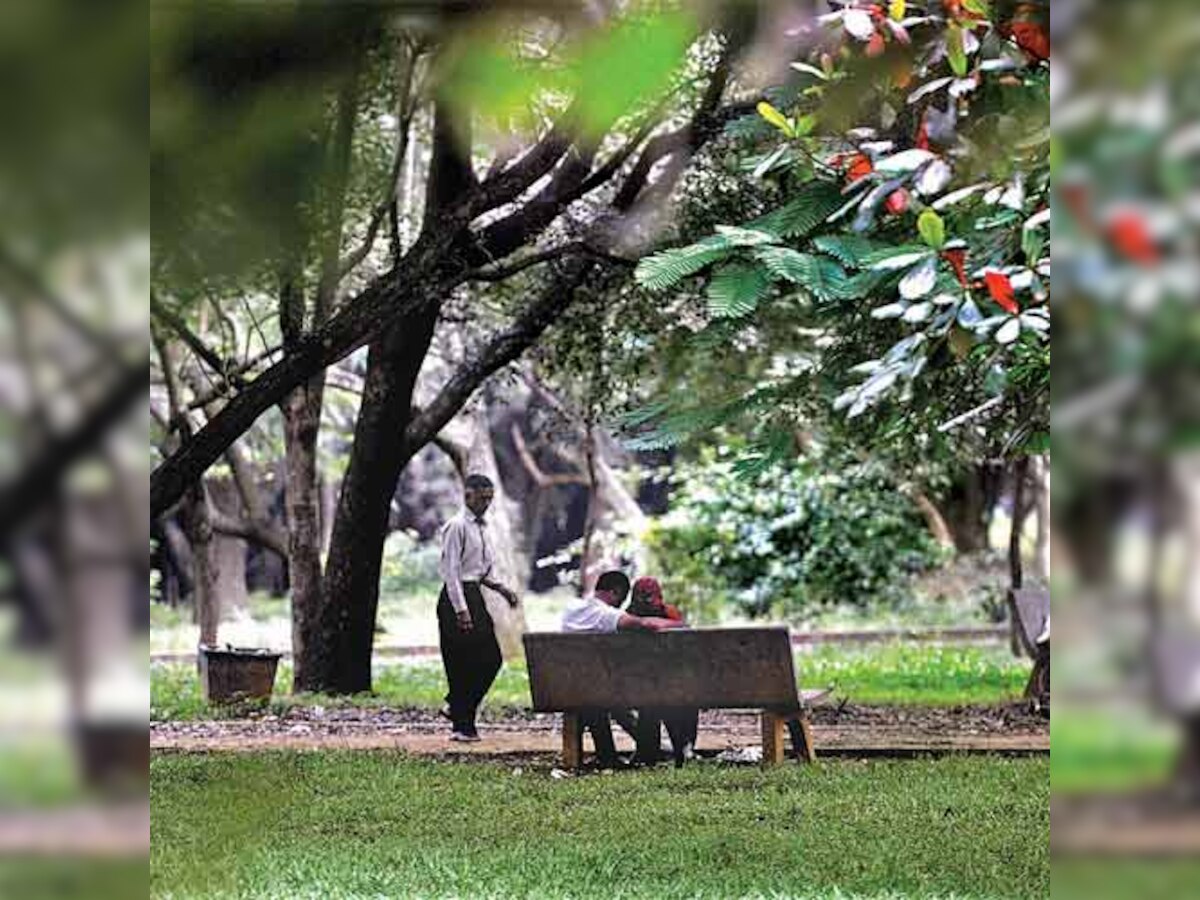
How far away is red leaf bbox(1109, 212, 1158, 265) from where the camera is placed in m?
0.78

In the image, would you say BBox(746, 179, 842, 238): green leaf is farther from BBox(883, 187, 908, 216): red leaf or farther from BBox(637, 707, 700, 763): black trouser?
BBox(637, 707, 700, 763): black trouser

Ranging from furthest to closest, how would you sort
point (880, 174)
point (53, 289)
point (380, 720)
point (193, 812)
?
1. point (380, 720)
2. point (193, 812)
3. point (880, 174)
4. point (53, 289)

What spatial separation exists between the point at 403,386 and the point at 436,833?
1497 mm

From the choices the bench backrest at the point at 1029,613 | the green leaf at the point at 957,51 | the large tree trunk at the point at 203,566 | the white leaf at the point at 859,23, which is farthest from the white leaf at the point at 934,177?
the bench backrest at the point at 1029,613

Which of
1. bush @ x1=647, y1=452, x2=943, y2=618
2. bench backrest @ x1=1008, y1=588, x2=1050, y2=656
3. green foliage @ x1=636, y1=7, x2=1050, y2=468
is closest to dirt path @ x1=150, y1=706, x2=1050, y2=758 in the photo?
bush @ x1=647, y1=452, x2=943, y2=618

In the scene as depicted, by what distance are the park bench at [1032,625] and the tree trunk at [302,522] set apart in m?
3.03

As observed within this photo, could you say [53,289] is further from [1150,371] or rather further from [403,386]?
[403,386]

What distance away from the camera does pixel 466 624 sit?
4.88 meters

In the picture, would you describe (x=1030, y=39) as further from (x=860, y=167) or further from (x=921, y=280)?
(x=860, y=167)

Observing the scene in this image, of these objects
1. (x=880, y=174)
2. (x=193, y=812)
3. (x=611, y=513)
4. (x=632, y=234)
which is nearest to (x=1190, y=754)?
(x=880, y=174)

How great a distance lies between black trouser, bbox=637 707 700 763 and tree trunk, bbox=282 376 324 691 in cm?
116

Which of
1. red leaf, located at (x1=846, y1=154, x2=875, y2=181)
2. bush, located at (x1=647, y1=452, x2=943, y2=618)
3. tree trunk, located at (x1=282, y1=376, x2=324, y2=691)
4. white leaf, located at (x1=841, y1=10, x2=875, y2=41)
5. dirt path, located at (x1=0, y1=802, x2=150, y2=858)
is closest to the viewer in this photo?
dirt path, located at (x1=0, y1=802, x2=150, y2=858)

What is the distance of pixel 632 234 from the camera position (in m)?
4.58

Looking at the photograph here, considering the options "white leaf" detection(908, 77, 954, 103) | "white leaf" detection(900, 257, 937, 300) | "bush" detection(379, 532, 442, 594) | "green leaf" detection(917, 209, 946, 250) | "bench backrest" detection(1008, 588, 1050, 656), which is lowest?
"bench backrest" detection(1008, 588, 1050, 656)
